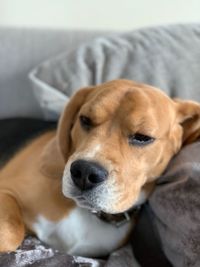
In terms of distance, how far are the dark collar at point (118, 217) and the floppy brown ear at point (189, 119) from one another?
254mm

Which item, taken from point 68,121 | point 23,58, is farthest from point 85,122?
point 23,58

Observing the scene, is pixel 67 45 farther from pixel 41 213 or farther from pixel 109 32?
pixel 41 213

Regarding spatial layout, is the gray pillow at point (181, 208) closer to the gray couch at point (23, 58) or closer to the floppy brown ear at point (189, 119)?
the floppy brown ear at point (189, 119)

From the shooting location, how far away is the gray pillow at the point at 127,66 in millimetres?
1769

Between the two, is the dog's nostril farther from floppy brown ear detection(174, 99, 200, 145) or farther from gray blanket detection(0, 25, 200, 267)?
gray blanket detection(0, 25, 200, 267)

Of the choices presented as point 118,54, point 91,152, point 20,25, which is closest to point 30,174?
point 91,152

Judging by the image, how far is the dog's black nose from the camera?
46.0 inches

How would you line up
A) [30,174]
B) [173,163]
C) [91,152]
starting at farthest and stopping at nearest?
[30,174]
[173,163]
[91,152]

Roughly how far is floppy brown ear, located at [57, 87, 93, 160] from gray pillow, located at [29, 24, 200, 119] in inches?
12.4

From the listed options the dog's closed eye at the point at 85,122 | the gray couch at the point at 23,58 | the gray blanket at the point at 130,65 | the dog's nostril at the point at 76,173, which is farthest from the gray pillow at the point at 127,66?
the dog's nostril at the point at 76,173

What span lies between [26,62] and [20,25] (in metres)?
0.35

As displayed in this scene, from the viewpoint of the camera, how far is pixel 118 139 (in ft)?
4.24

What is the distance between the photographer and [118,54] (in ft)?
6.03

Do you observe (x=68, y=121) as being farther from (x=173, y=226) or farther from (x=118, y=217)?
(x=173, y=226)
